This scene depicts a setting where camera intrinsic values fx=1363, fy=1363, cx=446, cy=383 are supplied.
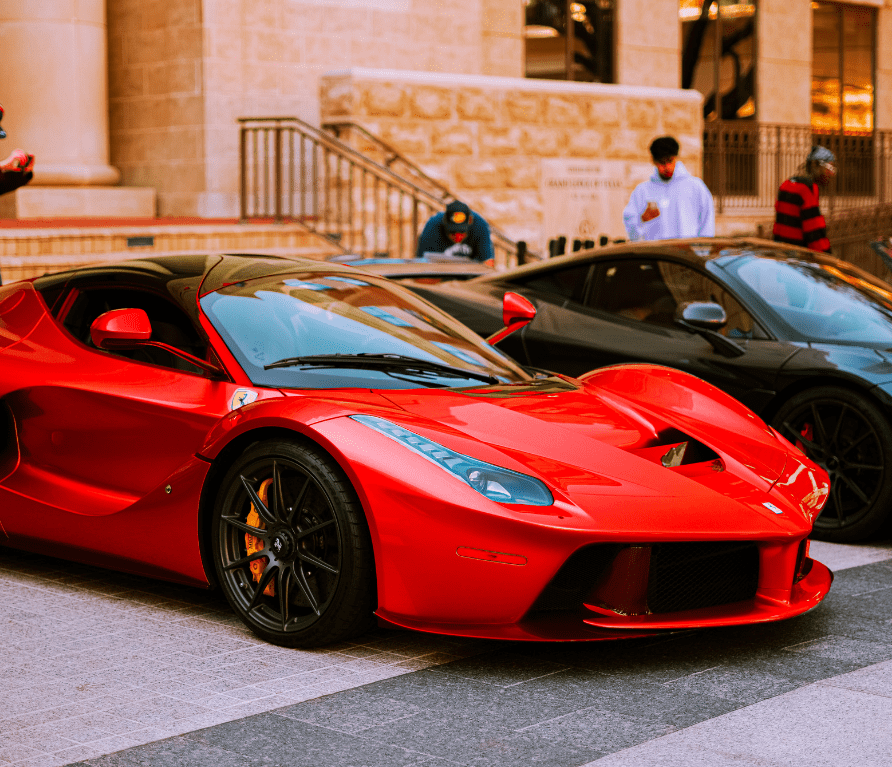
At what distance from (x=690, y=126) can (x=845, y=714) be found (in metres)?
16.4

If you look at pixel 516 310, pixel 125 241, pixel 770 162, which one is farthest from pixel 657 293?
pixel 770 162

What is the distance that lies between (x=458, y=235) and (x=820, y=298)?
491cm

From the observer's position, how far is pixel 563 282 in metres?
7.76

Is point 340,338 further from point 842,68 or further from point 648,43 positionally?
point 842,68

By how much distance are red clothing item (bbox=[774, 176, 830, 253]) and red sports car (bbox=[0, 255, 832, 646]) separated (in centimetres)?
492

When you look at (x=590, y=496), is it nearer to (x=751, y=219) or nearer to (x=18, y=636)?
(x=18, y=636)

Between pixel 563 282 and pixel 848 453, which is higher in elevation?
pixel 563 282

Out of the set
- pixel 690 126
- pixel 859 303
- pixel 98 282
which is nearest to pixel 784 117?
pixel 690 126

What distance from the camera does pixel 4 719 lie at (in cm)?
367

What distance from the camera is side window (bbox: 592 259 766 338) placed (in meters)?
6.96

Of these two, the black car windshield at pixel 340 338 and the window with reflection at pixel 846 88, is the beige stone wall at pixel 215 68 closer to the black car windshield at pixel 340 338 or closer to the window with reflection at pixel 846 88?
the window with reflection at pixel 846 88

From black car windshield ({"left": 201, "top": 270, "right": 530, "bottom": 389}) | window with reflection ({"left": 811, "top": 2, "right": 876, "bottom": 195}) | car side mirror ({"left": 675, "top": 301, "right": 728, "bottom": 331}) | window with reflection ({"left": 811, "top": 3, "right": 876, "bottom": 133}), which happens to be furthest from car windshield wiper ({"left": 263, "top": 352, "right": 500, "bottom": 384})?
window with reflection ({"left": 811, "top": 3, "right": 876, "bottom": 133})

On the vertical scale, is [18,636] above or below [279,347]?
below

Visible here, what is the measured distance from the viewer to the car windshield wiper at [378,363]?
4.82m
